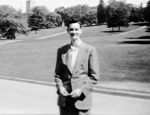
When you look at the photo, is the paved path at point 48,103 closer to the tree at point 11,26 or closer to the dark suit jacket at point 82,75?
the dark suit jacket at point 82,75

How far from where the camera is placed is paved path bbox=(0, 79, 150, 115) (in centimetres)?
655

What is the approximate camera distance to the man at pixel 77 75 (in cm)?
320

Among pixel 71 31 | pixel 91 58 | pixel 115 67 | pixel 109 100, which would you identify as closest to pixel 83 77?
pixel 91 58

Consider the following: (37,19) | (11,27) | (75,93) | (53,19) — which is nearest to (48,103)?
(75,93)

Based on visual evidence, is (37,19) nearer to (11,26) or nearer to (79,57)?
(11,26)

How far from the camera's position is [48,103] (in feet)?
24.2

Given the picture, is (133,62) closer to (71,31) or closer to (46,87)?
(46,87)

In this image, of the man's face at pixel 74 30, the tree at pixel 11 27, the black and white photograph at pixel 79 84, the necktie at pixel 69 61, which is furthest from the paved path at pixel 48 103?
the tree at pixel 11 27

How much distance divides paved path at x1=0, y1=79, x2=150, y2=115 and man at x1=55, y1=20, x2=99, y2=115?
10.8ft

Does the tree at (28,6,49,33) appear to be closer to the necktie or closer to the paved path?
the paved path

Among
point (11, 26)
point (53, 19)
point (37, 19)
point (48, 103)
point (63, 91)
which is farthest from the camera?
point (53, 19)

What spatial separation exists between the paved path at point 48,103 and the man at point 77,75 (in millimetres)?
3287

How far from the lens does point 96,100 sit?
7.45m

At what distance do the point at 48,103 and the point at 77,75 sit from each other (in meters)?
4.35
